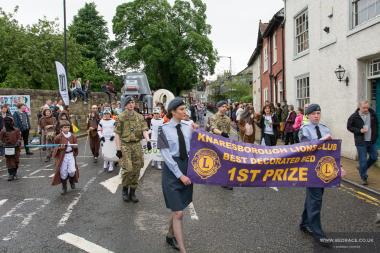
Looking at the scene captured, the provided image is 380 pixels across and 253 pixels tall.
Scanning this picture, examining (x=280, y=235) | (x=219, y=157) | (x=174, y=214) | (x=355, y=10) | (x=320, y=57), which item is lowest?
(x=280, y=235)

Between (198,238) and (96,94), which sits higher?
(96,94)

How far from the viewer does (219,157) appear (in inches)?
200

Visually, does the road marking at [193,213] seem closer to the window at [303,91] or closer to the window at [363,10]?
the window at [363,10]

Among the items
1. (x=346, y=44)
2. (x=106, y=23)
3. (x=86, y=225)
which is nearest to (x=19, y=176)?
(x=86, y=225)

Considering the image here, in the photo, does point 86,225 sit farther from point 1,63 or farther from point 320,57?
point 1,63

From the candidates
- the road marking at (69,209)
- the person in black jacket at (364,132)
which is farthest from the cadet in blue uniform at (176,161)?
the person in black jacket at (364,132)

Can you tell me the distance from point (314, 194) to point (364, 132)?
4045 millimetres

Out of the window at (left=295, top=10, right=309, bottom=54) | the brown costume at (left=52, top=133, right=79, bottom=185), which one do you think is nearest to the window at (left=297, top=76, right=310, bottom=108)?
the window at (left=295, top=10, right=309, bottom=54)

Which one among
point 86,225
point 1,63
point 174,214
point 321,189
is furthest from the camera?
point 1,63

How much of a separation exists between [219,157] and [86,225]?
100.0 inches

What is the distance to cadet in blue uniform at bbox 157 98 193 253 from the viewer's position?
4820 millimetres

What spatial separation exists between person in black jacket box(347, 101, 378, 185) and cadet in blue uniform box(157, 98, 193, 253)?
5.42 meters

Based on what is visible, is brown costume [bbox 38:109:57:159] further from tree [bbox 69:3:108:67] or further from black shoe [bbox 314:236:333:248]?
tree [bbox 69:3:108:67]

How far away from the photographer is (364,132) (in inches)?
351
